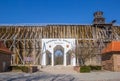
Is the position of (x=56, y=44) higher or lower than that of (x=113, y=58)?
higher

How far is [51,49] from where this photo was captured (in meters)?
54.3

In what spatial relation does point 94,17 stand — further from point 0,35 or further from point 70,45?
point 0,35

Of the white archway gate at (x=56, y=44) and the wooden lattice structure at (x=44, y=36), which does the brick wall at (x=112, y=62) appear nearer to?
the wooden lattice structure at (x=44, y=36)

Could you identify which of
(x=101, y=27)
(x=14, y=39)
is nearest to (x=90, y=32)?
(x=101, y=27)

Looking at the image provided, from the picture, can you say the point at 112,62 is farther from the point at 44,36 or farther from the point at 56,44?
the point at 44,36

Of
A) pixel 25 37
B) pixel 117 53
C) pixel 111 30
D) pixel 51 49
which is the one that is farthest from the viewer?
pixel 111 30

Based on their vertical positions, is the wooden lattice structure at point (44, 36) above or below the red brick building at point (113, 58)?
above

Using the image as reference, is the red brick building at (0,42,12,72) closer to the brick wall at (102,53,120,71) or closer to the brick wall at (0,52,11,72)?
the brick wall at (0,52,11,72)

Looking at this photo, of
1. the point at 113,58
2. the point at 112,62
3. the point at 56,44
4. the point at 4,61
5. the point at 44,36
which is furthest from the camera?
the point at 44,36

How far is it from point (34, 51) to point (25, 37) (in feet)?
13.2

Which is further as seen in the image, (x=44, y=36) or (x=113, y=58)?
(x=44, y=36)

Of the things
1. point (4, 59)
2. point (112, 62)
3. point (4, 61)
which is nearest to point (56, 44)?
point (4, 59)

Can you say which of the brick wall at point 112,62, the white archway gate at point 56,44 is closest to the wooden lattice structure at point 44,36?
the white archway gate at point 56,44

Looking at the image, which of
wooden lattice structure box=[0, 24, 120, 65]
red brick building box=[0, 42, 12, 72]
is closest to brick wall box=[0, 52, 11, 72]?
red brick building box=[0, 42, 12, 72]
